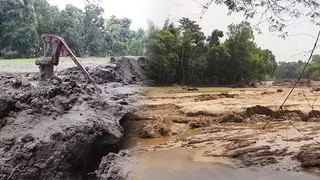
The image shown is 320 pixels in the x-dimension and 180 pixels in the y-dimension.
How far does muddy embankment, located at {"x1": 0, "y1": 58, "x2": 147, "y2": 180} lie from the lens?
208 centimetres

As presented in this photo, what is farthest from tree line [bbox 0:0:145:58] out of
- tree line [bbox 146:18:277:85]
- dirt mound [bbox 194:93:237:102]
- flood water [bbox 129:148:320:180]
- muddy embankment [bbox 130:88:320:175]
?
dirt mound [bbox 194:93:237:102]

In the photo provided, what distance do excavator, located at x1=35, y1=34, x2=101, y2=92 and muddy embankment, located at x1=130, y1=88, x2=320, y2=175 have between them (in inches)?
21.7

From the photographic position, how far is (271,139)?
4.70 m

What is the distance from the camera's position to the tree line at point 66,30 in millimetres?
2055

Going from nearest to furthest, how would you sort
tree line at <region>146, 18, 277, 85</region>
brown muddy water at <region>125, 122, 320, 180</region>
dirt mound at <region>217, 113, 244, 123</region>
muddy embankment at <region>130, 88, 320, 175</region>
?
tree line at <region>146, 18, 277, 85</region> → brown muddy water at <region>125, 122, 320, 180</region> → muddy embankment at <region>130, 88, 320, 175</region> → dirt mound at <region>217, 113, 244, 123</region>

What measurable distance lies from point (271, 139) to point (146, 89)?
3.11 meters

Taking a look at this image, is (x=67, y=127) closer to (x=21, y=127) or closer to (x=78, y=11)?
(x=21, y=127)

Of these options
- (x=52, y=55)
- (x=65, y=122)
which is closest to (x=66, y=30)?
(x=52, y=55)

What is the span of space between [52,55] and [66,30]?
0.75 ft

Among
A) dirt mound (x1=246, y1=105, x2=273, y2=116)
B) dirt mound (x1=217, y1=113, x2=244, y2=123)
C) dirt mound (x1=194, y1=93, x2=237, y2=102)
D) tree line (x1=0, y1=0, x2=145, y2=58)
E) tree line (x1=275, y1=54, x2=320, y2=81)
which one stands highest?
tree line (x1=0, y1=0, x2=145, y2=58)

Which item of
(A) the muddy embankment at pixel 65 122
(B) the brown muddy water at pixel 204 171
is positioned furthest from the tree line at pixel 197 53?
(B) the brown muddy water at pixel 204 171

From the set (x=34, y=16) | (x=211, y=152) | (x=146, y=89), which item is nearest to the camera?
(x=146, y=89)

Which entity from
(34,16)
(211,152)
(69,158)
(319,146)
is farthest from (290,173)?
(34,16)

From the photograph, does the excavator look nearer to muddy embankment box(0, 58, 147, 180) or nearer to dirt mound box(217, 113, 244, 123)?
muddy embankment box(0, 58, 147, 180)
